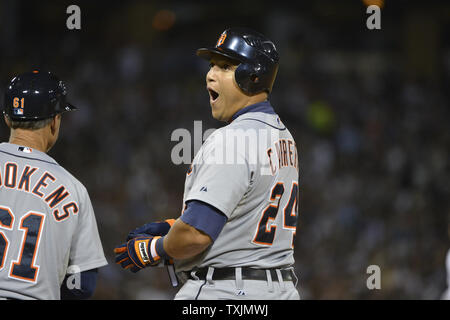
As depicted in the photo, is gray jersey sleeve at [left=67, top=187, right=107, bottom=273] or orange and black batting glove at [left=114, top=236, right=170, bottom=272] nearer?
orange and black batting glove at [left=114, top=236, right=170, bottom=272]

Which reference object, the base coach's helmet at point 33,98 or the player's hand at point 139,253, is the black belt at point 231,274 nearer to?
the player's hand at point 139,253

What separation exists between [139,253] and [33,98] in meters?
0.89

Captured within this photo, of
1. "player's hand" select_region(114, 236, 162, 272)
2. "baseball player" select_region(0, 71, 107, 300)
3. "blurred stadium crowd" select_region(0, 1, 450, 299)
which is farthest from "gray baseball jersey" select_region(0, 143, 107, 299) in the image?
"blurred stadium crowd" select_region(0, 1, 450, 299)

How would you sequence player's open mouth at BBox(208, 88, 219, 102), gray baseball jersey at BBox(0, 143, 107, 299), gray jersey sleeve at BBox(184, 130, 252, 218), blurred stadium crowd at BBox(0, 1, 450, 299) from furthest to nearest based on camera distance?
blurred stadium crowd at BBox(0, 1, 450, 299) < player's open mouth at BBox(208, 88, 219, 102) < gray baseball jersey at BBox(0, 143, 107, 299) < gray jersey sleeve at BBox(184, 130, 252, 218)

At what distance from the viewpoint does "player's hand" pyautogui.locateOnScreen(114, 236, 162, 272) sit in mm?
2869

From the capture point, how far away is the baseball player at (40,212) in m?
2.79

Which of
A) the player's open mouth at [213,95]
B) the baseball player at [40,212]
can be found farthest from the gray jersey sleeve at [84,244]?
the player's open mouth at [213,95]

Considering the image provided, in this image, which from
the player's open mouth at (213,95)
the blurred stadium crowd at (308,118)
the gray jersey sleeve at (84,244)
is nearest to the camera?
the gray jersey sleeve at (84,244)

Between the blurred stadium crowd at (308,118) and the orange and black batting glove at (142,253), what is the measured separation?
375cm

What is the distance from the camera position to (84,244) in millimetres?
2986

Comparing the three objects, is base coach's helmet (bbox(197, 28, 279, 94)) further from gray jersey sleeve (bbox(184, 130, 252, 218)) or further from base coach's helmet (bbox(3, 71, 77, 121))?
base coach's helmet (bbox(3, 71, 77, 121))

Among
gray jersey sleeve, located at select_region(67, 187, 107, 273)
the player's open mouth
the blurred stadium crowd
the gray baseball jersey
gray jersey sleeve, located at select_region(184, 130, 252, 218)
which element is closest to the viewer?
gray jersey sleeve, located at select_region(184, 130, 252, 218)
